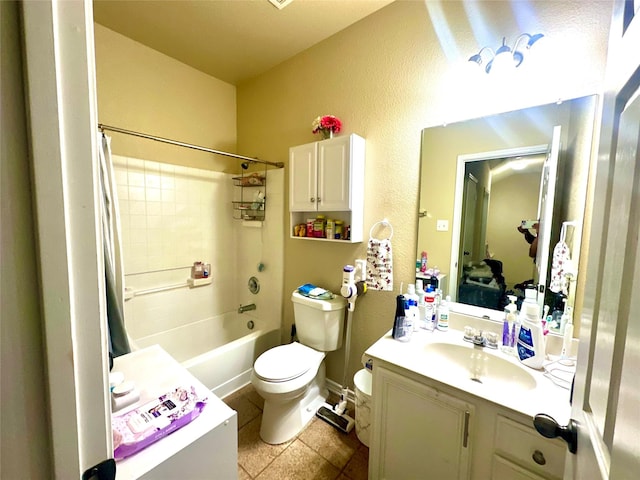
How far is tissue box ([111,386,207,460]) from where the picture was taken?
823 mm

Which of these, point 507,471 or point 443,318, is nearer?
point 507,471

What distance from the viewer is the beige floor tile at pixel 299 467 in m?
1.35

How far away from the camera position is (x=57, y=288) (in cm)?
35

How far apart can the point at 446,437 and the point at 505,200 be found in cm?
109

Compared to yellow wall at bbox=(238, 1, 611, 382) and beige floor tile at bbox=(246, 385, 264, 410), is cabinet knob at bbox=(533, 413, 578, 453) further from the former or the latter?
beige floor tile at bbox=(246, 385, 264, 410)

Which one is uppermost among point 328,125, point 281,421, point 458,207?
point 328,125

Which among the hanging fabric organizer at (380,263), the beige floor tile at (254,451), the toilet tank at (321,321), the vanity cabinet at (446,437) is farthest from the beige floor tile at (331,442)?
the hanging fabric organizer at (380,263)

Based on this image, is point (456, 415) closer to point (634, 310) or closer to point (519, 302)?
point (519, 302)

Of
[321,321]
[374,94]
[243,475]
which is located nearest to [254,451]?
[243,475]

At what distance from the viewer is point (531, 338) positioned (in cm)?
108

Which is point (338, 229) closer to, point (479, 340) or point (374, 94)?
point (374, 94)

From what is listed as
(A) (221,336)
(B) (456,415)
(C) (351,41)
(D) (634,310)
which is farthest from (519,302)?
(A) (221,336)

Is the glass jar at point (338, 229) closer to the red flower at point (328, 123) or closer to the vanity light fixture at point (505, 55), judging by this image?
the red flower at point (328, 123)

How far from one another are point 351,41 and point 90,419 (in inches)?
84.4
